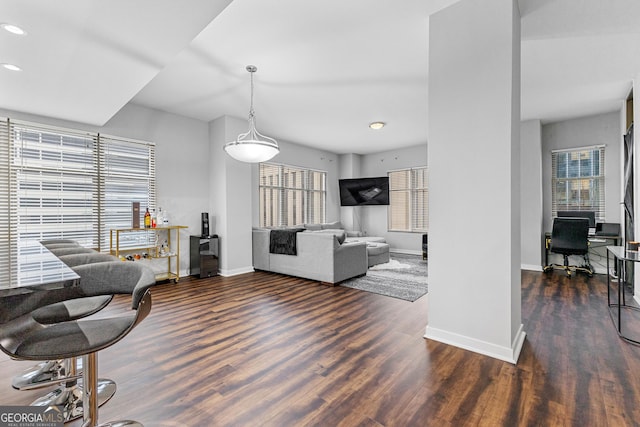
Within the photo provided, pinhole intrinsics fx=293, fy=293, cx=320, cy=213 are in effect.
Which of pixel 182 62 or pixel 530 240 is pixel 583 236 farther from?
pixel 182 62

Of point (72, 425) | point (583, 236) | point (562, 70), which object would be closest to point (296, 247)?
point (72, 425)

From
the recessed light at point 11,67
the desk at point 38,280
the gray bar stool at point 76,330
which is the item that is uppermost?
the recessed light at point 11,67

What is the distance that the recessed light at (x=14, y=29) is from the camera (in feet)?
6.47

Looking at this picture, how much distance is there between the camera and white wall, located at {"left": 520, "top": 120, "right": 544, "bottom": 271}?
211 inches

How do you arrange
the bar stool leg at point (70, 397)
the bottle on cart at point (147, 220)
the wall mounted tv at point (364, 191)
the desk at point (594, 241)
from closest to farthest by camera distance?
the bar stool leg at point (70, 397)
the bottle on cart at point (147, 220)
the desk at point (594, 241)
the wall mounted tv at point (364, 191)

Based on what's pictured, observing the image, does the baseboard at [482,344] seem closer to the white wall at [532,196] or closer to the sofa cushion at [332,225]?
the white wall at [532,196]

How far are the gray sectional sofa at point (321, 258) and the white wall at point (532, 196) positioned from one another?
3108mm

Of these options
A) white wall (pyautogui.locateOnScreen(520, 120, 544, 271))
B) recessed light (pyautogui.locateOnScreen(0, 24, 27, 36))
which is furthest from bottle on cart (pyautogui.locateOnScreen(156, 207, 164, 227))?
white wall (pyautogui.locateOnScreen(520, 120, 544, 271))

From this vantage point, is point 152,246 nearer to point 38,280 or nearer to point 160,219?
point 160,219

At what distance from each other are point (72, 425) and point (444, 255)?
2.68 m

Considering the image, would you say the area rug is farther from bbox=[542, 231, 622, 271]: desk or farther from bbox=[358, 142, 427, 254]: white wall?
bbox=[542, 231, 622, 271]: desk

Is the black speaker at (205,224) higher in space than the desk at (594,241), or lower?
higher

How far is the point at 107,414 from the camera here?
1.65m

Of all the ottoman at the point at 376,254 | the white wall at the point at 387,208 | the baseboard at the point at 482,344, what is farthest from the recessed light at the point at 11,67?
the white wall at the point at 387,208
